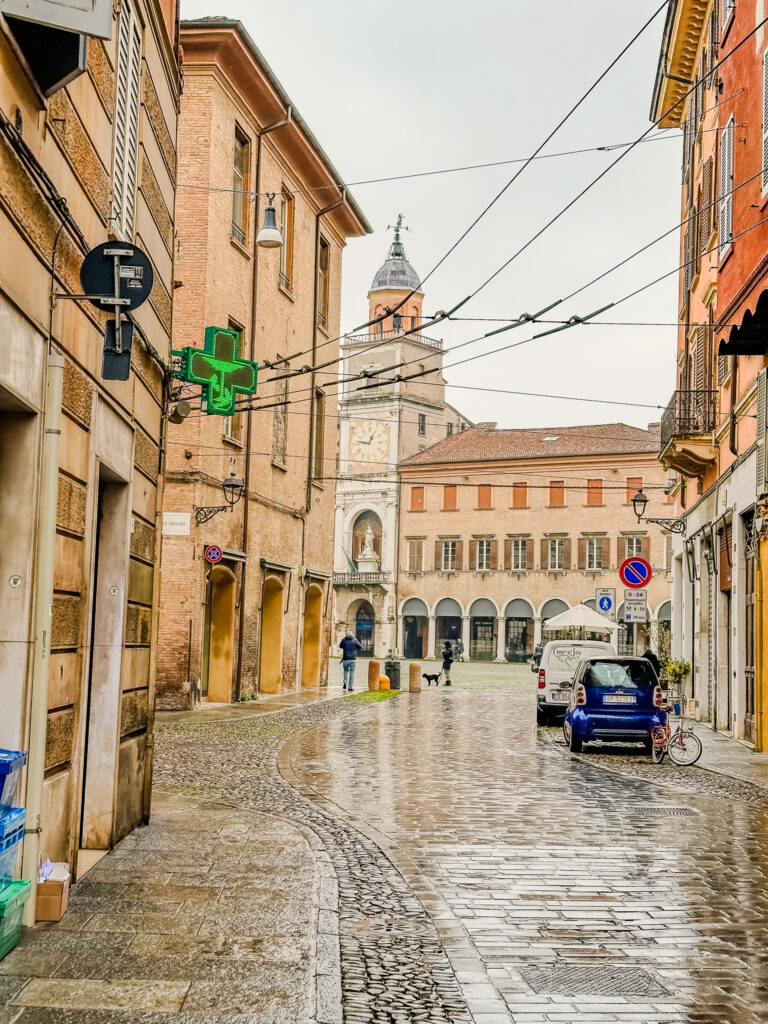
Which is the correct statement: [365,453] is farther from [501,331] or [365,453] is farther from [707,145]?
[501,331]

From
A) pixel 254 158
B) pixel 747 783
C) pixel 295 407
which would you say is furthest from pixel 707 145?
pixel 747 783

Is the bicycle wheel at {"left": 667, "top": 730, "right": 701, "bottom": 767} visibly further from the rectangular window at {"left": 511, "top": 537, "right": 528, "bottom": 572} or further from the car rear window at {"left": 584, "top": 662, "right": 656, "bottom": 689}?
the rectangular window at {"left": 511, "top": 537, "right": 528, "bottom": 572}

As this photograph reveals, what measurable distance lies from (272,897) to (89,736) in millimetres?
2062

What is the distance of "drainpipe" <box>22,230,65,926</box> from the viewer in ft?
20.3

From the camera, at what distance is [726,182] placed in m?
20.4

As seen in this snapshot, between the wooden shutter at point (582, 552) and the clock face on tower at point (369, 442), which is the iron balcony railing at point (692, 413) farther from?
the clock face on tower at point (369, 442)

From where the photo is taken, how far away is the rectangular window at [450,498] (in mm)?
77000

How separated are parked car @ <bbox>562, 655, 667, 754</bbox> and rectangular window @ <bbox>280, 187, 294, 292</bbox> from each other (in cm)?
1471

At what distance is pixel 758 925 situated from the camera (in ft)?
22.4

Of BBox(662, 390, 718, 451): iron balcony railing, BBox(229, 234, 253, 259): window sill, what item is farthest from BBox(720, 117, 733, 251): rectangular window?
BBox(229, 234, 253, 259): window sill

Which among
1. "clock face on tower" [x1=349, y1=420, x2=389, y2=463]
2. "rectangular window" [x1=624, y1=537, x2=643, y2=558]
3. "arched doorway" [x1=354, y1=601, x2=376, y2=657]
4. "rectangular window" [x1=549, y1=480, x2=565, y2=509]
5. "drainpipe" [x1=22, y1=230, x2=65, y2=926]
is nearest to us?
"drainpipe" [x1=22, y1=230, x2=65, y2=926]

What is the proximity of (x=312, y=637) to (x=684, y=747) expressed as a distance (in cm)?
1777

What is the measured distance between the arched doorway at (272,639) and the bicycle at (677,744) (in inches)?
551

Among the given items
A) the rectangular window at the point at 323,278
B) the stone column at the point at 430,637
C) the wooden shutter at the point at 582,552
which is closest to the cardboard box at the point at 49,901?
the rectangular window at the point at 323,278
